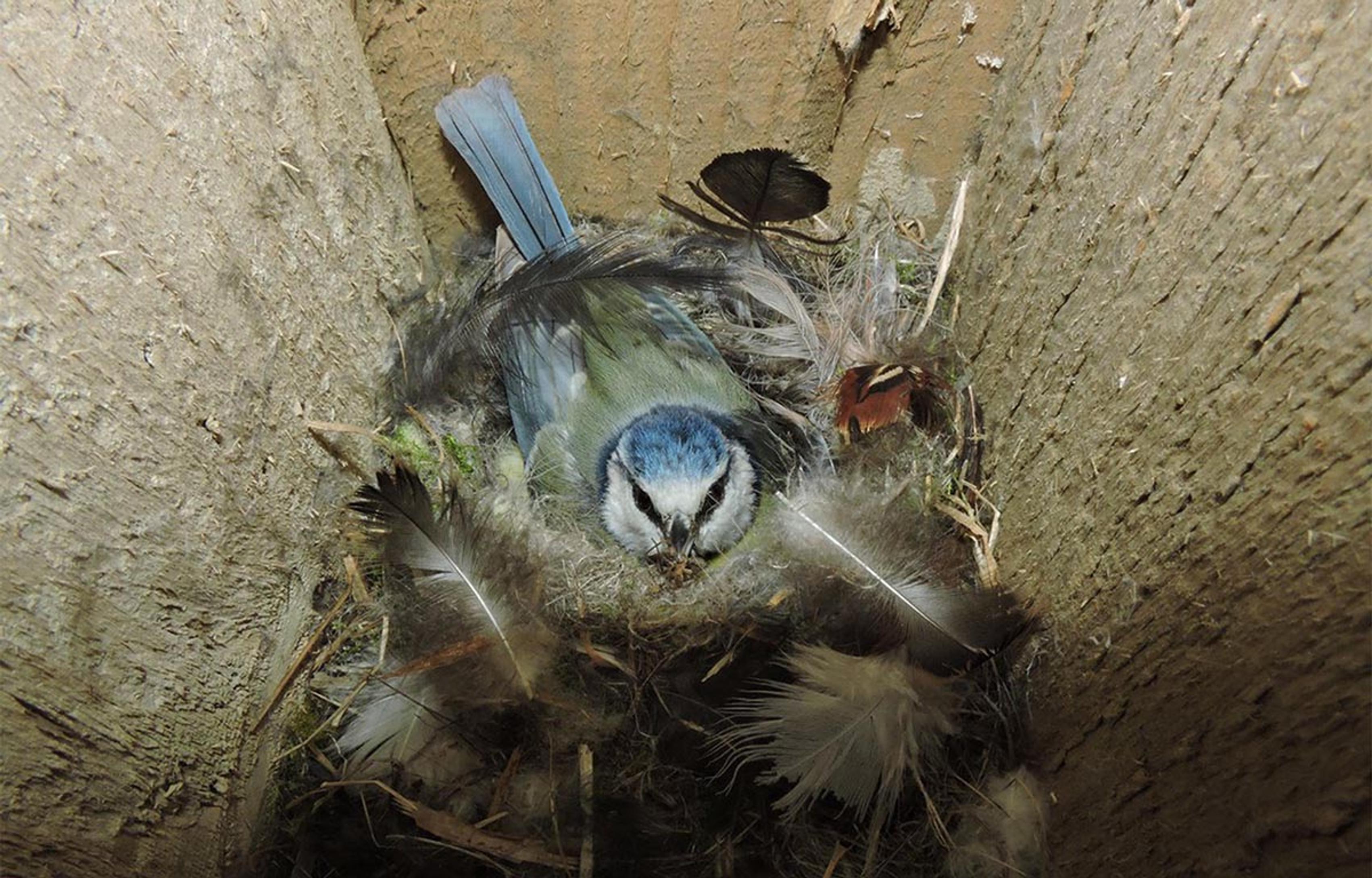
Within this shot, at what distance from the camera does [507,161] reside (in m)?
1.58

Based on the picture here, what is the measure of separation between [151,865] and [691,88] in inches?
50.2

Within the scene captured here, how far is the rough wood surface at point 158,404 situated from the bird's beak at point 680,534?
1.56 feet

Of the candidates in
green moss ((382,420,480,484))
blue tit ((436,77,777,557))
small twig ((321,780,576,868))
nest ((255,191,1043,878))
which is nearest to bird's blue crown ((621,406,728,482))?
blue tit ((436,77,777,557))

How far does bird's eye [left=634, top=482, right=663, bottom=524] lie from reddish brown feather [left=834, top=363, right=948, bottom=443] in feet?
1.06

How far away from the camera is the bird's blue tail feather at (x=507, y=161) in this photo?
5.09 ft

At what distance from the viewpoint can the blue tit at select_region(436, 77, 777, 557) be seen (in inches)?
58.1

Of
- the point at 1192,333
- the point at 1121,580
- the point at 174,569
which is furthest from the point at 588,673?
the point at 1192,333

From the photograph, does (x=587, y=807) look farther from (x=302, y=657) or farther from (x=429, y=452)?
(x=429, y=452)

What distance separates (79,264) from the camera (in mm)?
863

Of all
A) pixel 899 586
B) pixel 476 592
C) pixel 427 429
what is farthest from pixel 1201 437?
pixel 427 429

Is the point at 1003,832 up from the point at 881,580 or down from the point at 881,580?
down

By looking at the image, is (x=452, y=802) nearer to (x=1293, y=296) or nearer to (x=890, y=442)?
(x=890, y=442)

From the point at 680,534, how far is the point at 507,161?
0.67 meters

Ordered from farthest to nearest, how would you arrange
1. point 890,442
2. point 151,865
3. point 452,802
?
point 890,442
point 452,802
point 151,865
